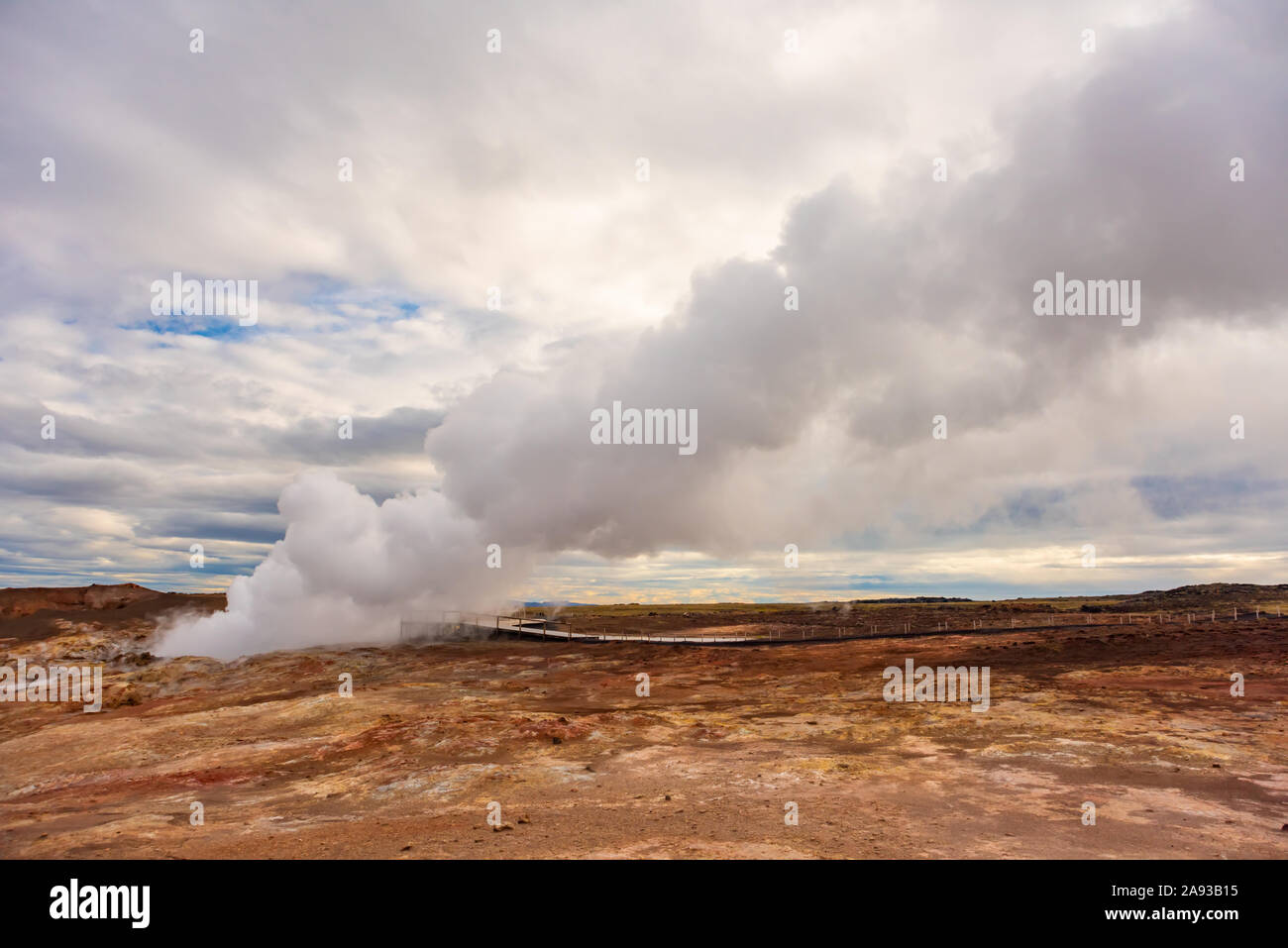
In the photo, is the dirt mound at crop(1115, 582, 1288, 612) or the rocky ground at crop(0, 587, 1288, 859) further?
the dirt mound at crop(1115, 582, 1288, 612)

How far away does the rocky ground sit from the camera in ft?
44.2

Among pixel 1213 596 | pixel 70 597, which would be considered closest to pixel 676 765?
pixel 70 597

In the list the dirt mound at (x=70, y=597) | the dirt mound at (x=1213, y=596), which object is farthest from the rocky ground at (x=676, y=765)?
the dirt mound at (x=1213, y=596)

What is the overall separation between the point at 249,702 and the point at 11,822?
73.3 feet

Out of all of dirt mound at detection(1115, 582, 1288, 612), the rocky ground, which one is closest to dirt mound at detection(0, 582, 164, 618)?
the rocky ground

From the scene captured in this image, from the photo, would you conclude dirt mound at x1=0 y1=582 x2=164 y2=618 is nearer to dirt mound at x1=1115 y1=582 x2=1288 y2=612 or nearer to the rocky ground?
the rocky ground

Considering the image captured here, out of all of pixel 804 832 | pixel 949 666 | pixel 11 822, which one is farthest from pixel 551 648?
pixel 804 832

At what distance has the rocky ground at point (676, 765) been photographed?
44.2 feet

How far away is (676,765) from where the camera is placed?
67.3 feet

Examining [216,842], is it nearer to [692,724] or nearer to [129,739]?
[692,724]

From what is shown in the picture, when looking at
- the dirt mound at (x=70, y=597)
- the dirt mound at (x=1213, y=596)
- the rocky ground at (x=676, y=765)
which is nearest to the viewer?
the rocky ground at (x=676, y=765)

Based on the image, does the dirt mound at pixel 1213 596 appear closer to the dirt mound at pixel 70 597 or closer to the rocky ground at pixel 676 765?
the rocky ground at pixel 676 765

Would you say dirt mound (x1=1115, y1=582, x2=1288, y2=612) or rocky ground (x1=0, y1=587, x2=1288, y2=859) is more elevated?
rocky ground (x1=0, y1=587, x2=1288, y2=859)

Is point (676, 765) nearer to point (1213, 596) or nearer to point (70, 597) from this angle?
point (70, 597)
